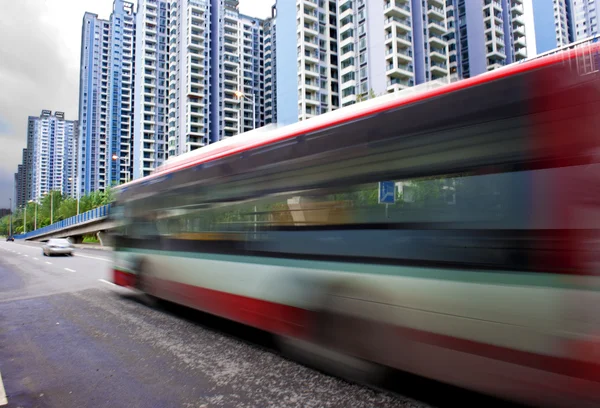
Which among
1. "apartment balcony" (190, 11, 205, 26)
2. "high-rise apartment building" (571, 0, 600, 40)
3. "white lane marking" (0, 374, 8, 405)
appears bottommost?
"white lane marking" (0, 374, 8, 405)

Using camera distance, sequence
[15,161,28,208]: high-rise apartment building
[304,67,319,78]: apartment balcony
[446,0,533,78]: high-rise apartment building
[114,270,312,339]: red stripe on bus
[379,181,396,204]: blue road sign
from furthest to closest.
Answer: [15,161,28,208]: high-rise apartment building < [446,0,533,78]: high-rise apartment building < [304,67,319,78]: apartment balcony < [114,270,312,339]: red stripe on bus < [379,181,396,204]: blue road sign

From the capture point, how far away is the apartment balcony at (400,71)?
55.4 meters

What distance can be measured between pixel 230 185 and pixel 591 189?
4188mm

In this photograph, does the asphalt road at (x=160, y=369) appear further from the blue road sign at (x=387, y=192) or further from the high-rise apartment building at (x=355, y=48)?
the high-rise apartment building at (x=355, y=48)

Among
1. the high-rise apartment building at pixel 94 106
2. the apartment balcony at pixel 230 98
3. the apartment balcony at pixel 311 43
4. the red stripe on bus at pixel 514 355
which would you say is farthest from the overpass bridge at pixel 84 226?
the high-rise apartment building at pixel 94 106

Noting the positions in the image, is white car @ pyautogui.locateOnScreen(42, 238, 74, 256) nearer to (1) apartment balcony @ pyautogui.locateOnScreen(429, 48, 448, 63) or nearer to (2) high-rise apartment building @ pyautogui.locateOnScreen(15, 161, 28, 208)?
(1) apartment balcony @ pyautogui.locateOnScreen(429, 48, 448, 63)

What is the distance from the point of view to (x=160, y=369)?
4.60 m

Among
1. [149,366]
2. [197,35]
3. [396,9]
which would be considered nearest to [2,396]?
[149,366]

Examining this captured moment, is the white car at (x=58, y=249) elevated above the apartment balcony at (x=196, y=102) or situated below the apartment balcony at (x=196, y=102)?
below

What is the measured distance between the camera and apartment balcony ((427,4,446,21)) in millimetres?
62781

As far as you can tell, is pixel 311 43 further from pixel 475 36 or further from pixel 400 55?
pixel 475 36

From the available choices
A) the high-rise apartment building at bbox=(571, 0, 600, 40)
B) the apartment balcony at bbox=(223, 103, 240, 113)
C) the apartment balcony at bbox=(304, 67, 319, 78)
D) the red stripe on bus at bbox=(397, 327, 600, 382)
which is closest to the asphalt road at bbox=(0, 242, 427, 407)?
the red stripe on bus at bbox=(397, 327, 600, 382)

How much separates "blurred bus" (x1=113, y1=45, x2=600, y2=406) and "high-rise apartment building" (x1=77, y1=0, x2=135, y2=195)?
115m

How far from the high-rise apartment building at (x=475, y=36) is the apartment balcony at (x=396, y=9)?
14.2m
